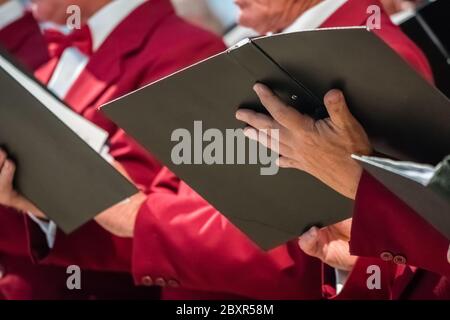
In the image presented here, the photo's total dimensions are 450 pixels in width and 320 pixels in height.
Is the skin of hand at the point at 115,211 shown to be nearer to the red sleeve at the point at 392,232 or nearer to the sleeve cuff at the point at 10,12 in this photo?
the red sleeve at the point at 392,232

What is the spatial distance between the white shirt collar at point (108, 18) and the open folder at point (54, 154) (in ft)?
1.54

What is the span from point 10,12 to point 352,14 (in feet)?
4.04

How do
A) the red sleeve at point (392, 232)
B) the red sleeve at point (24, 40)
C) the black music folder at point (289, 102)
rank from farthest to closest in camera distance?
1. the red sleeve at point (24, 40)
2. the red sleeve at point (392, 232)
3. the black music folder at point (289, 102)

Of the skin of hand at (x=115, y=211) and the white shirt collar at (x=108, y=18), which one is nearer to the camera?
the skin of hand at (x=115, y=211)

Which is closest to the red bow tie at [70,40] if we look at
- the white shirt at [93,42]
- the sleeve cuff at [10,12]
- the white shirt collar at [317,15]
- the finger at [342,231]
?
the white shirt at [93,42]

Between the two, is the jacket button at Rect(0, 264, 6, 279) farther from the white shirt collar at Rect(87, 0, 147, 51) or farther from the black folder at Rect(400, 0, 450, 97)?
the black folder at Rect(400, 0, 450, 97)

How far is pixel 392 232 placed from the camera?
5.30 feet

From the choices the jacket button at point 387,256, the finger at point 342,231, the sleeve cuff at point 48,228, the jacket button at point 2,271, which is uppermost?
the jacket button at point 387,256

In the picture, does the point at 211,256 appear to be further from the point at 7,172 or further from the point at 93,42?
the point at 93,42

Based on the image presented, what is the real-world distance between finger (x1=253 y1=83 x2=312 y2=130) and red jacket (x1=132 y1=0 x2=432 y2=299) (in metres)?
0.39

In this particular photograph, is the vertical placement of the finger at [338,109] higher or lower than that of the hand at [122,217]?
higher

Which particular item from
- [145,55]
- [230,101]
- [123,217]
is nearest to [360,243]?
[230,101]

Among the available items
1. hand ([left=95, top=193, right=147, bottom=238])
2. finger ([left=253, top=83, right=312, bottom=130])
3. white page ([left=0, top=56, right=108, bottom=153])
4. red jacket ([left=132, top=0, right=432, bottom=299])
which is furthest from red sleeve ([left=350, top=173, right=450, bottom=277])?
hand ([left=95, top=193, right=147, bottom=238])

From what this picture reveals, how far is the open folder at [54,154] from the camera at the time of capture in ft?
6.20
